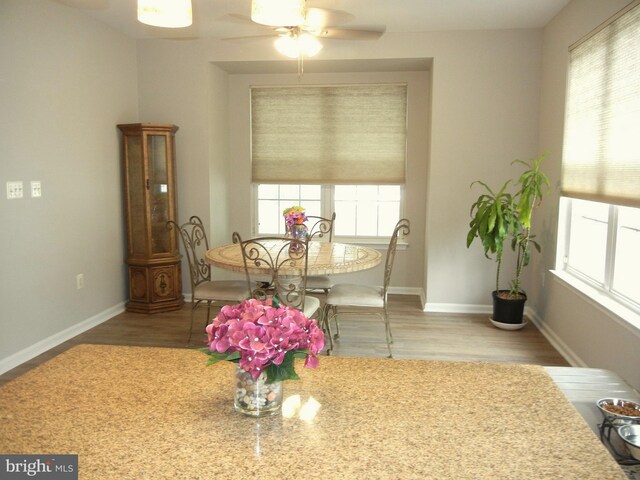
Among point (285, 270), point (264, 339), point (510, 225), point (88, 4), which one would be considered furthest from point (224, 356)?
point (88, 4)

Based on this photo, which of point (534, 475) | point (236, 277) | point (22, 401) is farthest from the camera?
point (236, 277)

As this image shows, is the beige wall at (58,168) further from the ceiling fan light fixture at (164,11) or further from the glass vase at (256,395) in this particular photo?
the glass vase at (256,395)

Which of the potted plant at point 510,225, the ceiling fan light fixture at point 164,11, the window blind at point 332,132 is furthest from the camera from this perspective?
the window blind at point 332,132

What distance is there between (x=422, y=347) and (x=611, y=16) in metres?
2.64

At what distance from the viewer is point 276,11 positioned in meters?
1.96

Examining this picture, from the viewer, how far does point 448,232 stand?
17.0ft

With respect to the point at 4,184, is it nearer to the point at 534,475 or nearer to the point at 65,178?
the point at 65,178

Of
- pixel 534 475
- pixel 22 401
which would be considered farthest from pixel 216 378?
pixel 534 475

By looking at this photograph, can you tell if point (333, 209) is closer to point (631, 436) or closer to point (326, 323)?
point (326, 323)

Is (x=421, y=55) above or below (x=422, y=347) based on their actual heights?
above

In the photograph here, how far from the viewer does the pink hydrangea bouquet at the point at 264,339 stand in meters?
1.15

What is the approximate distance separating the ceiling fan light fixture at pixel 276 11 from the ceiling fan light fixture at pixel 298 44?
5.59 feet

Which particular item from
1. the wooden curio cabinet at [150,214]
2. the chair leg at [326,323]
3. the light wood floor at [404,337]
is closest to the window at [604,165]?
the light wood floor at [404,337]

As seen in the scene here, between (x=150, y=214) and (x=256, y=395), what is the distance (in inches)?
162
